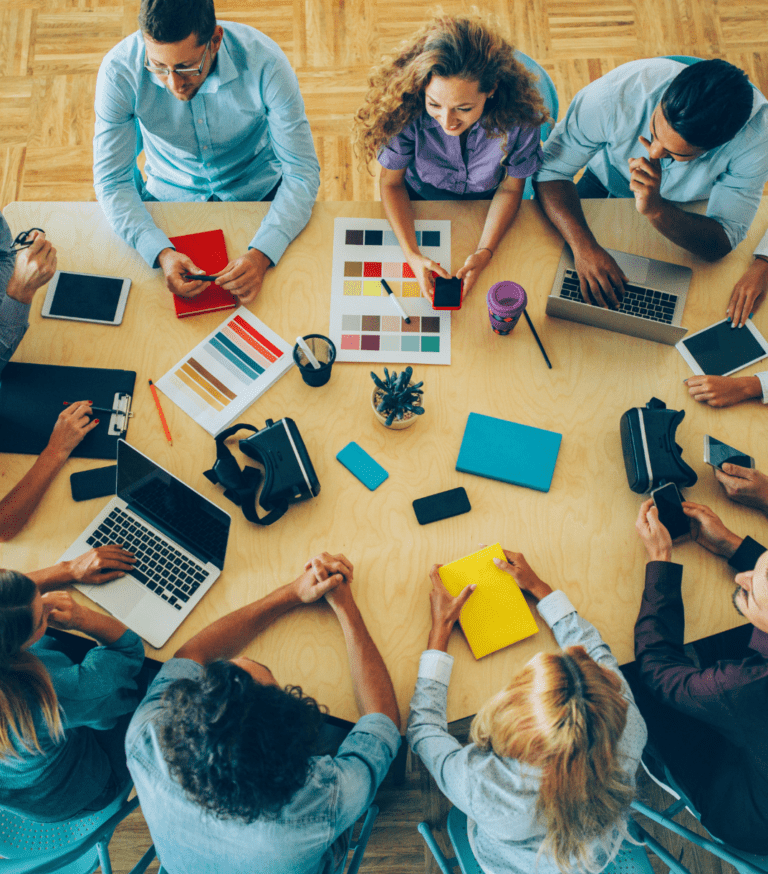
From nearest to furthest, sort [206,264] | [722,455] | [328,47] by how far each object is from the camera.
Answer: [722,455] → [206,264] → [328,47]

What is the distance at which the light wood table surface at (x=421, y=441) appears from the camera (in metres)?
1.43

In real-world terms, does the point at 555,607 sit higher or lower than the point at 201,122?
lower

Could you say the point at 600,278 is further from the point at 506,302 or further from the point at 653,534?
the point at 653,534

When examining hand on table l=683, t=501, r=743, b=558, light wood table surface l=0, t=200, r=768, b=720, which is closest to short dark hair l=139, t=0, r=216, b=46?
light wood table surface l=0, t=200, r=768, b=720

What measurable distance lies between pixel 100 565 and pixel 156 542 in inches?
5.2

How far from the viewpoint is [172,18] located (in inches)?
57.3

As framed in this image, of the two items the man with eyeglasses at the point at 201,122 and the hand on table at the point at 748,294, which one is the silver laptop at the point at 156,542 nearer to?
the man with eyeglasses at the point at 201,122

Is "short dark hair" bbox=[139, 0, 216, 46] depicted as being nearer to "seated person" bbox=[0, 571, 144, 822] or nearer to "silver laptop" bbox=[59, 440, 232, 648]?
"silver laptop" bbox=[59, 440, 232, 648]

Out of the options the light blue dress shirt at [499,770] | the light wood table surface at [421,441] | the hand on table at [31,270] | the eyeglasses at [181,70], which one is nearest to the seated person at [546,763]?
the light blue dress shirt at [499,770]

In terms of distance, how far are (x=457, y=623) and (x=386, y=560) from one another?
22 cm

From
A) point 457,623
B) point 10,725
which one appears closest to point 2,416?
point 10,725

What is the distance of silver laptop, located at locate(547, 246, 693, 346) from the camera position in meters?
1.64

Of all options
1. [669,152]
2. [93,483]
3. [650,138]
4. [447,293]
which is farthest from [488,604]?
[650,138]

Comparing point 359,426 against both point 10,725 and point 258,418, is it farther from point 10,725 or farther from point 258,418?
point 10,725
